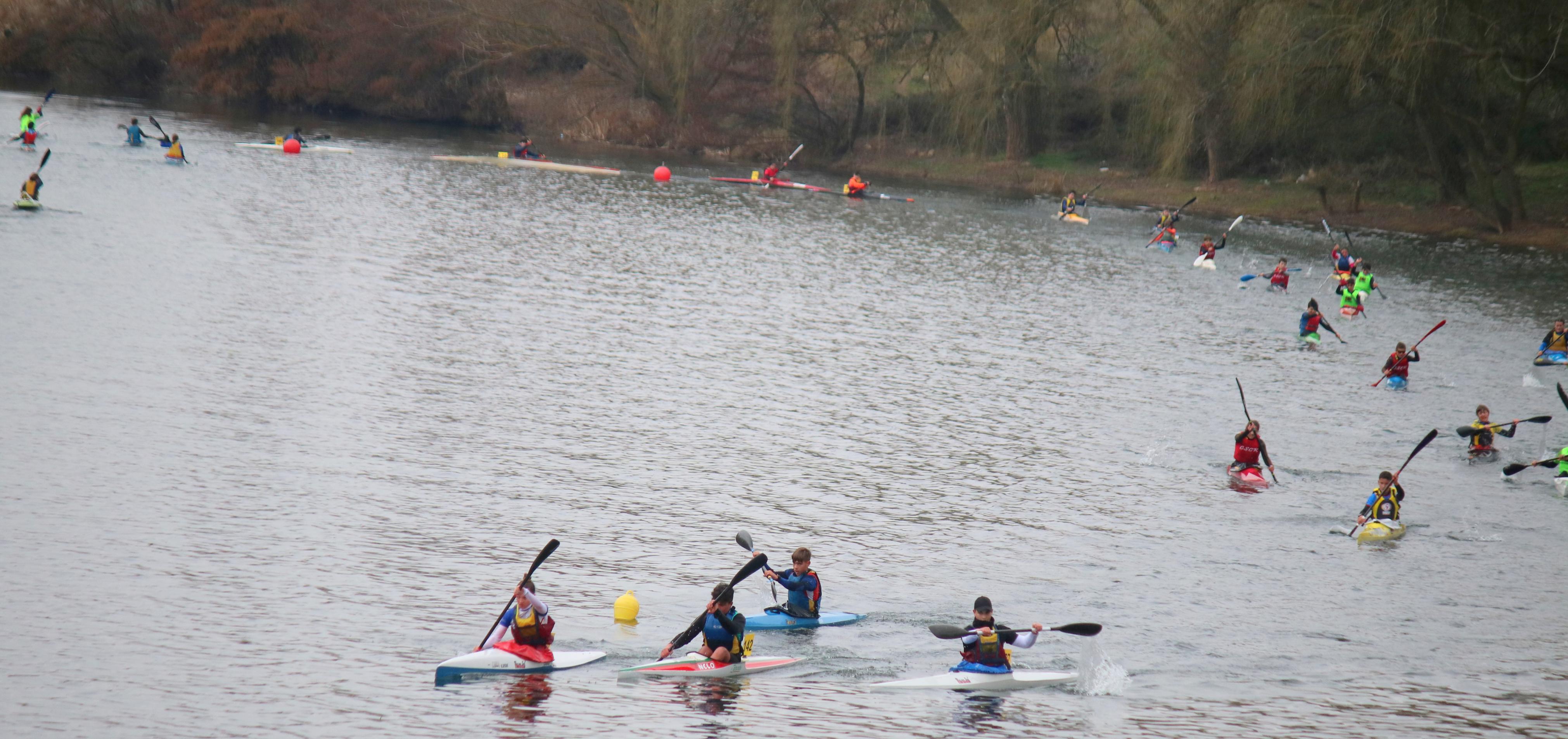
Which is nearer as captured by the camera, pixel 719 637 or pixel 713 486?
pixel 719 637

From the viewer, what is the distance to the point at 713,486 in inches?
848

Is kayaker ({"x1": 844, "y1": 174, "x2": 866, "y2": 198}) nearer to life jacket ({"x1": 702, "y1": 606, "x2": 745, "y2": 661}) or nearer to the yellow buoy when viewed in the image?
the yellow buoy

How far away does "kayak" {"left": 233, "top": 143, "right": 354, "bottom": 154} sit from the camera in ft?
204

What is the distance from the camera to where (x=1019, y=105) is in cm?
7106

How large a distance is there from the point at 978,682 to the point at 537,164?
5409 centimetres

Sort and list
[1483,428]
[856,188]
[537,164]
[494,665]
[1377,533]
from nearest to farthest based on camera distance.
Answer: [494,665]
[1377,533]
[1483,428]
[856,188]
[537,164]

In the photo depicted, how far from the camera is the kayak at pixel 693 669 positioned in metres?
14.7

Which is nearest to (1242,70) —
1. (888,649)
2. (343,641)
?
(888,649)

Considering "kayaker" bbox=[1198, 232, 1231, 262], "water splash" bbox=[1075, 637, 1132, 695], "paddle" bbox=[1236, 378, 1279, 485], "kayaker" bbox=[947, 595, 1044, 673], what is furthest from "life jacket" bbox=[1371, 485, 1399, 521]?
"kayaker" bbox=[1198, 232, 1231, 262]

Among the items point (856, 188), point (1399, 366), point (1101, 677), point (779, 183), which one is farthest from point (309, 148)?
point (1101, 677)

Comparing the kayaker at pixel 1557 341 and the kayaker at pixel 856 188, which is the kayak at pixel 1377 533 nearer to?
the kayaker at pixel 1557 341

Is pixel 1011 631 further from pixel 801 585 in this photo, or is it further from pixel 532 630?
pixel 532 630

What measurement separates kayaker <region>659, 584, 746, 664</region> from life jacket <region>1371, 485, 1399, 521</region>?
11.0 meters

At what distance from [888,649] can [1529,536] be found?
Answer: 11.6 metres
